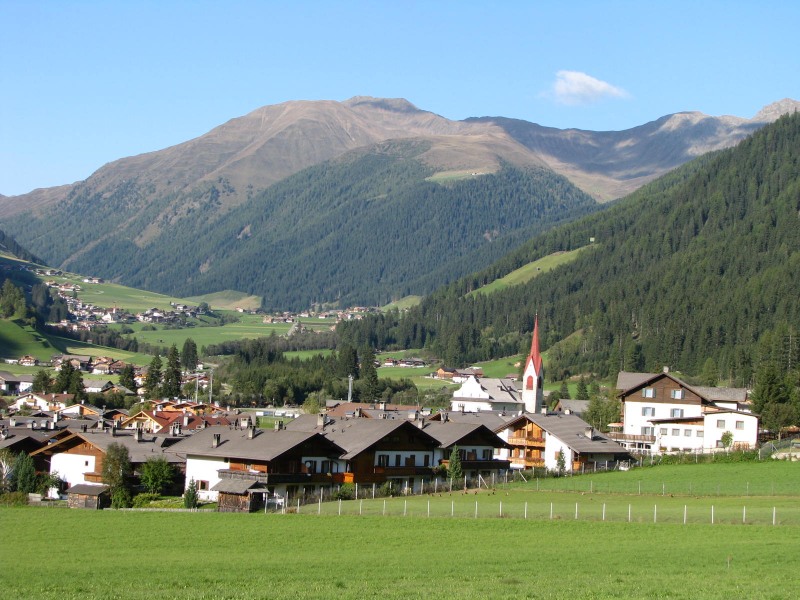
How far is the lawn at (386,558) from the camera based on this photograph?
3144 centimetres

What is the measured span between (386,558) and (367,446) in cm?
3714

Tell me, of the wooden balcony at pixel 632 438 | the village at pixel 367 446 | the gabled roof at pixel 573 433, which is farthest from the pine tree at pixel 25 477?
the wooden balcony at pixel 632 438

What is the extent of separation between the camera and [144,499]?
7050 centimetres

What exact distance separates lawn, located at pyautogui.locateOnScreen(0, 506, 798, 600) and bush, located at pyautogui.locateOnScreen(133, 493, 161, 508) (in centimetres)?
1382

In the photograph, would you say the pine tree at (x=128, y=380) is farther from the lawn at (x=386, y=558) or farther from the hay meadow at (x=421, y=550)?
the lawn at (x=386, y=558)

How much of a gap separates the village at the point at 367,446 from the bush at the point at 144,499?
163 cm

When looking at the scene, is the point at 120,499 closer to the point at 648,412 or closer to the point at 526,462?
the point at 526,462

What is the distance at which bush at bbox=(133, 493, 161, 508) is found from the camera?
6950 cm

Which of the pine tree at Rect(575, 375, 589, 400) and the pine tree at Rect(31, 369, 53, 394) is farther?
the pine tree at Rect(31, 369, 53, 394)

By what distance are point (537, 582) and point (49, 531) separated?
25.9 meters

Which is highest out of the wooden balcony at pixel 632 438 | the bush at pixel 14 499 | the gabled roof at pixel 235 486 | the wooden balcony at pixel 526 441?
the wooden balcony at pixel 632 438

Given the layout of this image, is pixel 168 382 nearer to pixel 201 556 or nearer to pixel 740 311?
pixel 740 311

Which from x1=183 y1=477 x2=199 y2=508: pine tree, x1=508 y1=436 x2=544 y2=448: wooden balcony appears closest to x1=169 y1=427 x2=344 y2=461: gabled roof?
x1=183 y1=477 x2=199 y2=508: pine tree

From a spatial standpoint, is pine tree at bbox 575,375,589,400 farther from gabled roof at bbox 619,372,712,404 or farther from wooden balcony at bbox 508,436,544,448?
Answer: wooden balcony at bbox 508,436,544,448
